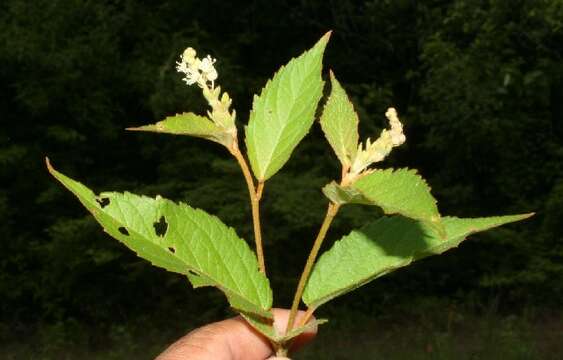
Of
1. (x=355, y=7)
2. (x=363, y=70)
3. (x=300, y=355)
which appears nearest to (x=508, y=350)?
(x=300, y=355)

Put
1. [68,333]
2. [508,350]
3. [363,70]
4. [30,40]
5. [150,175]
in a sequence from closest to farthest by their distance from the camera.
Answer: [508,350], [68,333], [30,40], [150,175], [363,70]

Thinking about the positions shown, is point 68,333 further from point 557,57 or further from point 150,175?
point 557,57

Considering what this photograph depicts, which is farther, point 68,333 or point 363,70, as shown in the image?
point 363,70

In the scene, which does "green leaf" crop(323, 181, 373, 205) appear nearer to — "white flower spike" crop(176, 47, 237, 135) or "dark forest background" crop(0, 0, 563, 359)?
"white flower spike" crop(176, 47, 237, 135)

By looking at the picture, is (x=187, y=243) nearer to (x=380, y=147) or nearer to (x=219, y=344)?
(x=380, y=147)

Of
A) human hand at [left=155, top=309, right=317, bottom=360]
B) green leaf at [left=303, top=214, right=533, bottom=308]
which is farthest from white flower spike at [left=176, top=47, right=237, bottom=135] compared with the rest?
human hand at [left=155, top=309, right=317, bottom=360]

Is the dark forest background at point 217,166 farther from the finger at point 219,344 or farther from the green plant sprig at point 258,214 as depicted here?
the green plant sprig at point 258,214
